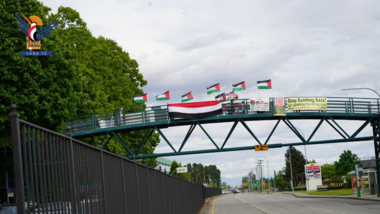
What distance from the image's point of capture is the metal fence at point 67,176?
3.80m

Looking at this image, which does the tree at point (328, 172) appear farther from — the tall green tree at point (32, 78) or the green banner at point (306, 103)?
the tall green tree at point (32, 78)

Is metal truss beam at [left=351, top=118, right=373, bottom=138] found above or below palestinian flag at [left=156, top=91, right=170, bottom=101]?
below

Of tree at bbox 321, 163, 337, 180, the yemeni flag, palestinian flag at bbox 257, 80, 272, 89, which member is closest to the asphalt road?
the yemeni flag

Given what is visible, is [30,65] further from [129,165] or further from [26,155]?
[26,155]

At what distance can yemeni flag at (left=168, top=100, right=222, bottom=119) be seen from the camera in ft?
128

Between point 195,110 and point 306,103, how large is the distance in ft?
32.6

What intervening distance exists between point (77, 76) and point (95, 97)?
296 inches

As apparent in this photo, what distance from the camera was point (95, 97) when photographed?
3800 cm

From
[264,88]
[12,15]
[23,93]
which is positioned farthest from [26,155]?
[264,88]

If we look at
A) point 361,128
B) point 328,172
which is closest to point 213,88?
point 361,128

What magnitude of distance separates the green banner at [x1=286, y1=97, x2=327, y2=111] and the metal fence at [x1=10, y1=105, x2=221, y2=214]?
32.7 metres

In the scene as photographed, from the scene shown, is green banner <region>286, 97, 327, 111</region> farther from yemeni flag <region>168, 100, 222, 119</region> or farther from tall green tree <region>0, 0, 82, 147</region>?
tall green tree <region>0, 0, 82, 147</region>

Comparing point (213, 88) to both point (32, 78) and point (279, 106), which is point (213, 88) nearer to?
point (279, 106)

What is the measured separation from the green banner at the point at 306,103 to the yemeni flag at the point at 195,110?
642cm
